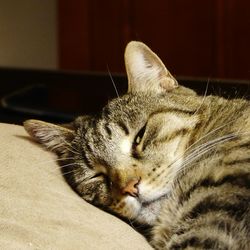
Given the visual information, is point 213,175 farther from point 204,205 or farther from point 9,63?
point 9,63

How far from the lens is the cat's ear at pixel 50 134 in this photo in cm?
150

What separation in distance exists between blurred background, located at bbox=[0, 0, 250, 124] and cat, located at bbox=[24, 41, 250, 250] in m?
1.38

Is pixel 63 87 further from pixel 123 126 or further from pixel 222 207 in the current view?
pixel 222 207

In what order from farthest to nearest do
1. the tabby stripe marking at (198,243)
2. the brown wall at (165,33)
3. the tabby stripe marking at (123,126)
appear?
1. the brown wall at (165,33)
2. the tabby stripe marking at (123,126)
3. the tabby stripe marking at (198,243)

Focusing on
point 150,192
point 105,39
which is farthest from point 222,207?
point 105,39

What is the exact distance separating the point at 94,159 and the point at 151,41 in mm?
2114

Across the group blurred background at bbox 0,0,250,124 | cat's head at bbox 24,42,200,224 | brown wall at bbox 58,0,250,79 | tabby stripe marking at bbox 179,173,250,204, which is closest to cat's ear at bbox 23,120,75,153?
cat's head at bbox 24,42,200,224

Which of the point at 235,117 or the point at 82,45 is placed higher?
the point at 235,117

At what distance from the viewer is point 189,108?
1.45 meters

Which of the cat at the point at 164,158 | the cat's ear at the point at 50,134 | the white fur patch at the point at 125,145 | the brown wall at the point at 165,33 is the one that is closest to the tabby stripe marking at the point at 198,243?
the cat at the point at 164,158

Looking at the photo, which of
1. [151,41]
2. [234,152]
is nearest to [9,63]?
[151,41]

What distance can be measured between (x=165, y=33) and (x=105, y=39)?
49cm

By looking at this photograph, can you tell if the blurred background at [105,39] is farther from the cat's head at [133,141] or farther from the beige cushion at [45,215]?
the beige cushion at [45,215]

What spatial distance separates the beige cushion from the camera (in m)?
1.09
